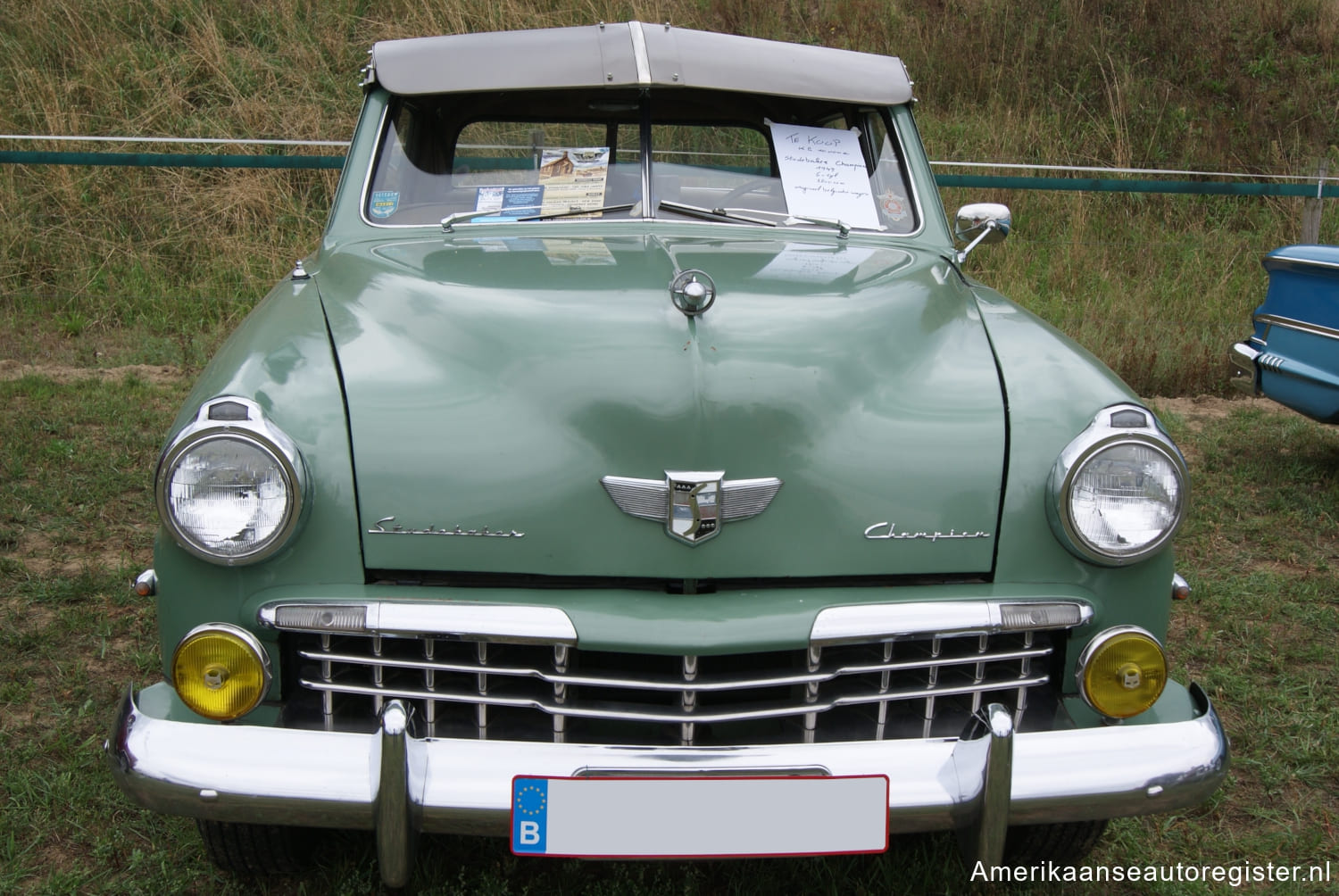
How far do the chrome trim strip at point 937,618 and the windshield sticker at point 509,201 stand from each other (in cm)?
148

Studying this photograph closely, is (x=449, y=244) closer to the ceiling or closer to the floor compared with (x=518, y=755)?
closer to the ceiling

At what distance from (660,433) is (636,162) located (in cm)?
126

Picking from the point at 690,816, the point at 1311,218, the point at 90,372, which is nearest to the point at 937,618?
the point at 690,816

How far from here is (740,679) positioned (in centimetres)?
170

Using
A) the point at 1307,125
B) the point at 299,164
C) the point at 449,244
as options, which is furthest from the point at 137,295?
the point at 1307,125

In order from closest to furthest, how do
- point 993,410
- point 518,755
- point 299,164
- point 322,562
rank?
point 518,755 → point 322,562 → point 993,410 → point 299,164

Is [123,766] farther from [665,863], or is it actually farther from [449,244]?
[449,244]

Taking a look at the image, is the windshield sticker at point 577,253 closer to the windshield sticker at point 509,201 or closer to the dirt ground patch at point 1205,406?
the windshield sticker at point 509,201

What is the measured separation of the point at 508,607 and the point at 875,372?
0.76 metres

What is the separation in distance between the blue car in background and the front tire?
13.6 feet

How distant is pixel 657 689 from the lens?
1677 mm

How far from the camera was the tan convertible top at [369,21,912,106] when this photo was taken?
284cm

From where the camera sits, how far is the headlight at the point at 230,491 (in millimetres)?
1691

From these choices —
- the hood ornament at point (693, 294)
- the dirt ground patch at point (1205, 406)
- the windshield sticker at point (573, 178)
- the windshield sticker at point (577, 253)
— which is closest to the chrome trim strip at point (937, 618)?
the hood ornament at point (693, 294)
